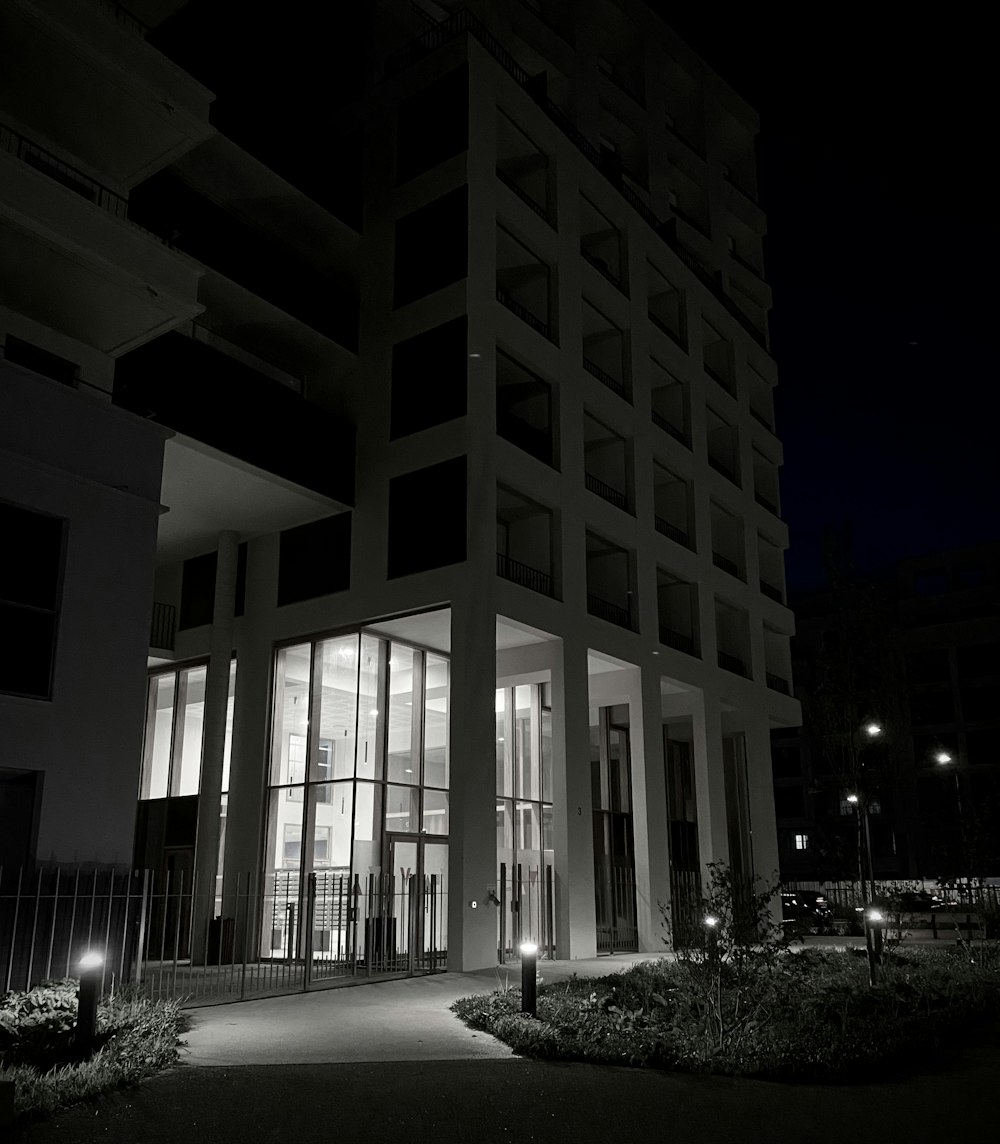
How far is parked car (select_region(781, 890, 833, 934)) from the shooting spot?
32.8 metres

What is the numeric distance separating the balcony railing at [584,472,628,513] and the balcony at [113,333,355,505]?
7035 mm

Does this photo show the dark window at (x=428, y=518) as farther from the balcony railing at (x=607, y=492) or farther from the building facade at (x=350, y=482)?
the balcony railing at (x=607, y=492)

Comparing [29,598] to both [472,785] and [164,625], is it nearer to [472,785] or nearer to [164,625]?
[472,785]

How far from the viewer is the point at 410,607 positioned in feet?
77.8

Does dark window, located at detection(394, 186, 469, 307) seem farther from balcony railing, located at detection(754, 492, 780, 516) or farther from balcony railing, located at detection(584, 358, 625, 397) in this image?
balcony railing, located at detection(754, 492, 780, 516)

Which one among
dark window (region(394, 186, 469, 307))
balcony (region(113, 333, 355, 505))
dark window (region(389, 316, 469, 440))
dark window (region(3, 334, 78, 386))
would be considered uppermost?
dark window (region(394, 186, 469, 307))

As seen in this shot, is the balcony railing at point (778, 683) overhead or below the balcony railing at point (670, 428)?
below

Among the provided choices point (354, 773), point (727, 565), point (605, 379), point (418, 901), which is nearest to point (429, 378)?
point (605, 379)

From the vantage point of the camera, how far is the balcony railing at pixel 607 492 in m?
29.5

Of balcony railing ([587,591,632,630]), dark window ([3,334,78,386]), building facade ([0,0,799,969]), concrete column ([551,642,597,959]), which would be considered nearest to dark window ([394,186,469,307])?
building facade ([0,0,799,969])

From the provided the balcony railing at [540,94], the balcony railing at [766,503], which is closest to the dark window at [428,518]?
the balcony railing at [540,94]

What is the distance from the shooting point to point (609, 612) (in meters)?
29.4

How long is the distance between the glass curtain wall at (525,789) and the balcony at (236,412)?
700 cm

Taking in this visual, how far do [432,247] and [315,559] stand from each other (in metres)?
8.32
